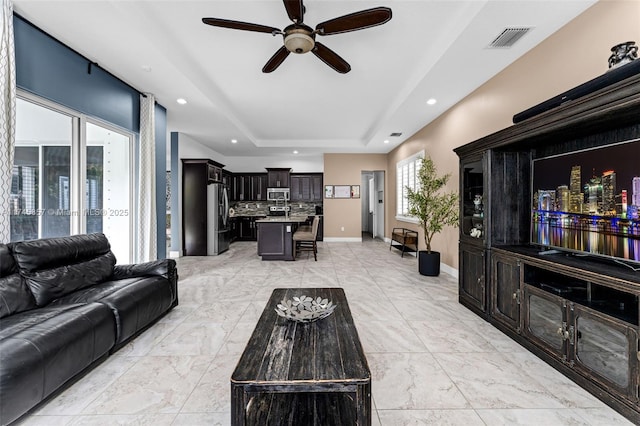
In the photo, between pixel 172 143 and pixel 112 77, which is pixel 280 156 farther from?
pixel 112 77

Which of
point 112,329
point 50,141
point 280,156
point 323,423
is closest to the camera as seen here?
point 323,423

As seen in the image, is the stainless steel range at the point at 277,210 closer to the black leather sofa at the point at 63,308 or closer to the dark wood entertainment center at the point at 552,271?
the black leather sofa at the point at 63,308

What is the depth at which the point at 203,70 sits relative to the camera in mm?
3713

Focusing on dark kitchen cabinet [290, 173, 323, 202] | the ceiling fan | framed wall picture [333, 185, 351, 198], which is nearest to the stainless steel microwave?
dark kitchen cabinet [290, 173, 323, 202]

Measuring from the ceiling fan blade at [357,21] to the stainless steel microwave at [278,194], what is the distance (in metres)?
6.73

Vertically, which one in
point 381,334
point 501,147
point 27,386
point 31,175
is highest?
point 501,147

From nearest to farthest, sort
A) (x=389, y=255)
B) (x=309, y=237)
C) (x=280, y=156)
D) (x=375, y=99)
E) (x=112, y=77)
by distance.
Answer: (x=112, y=77) → (x=375, y=99) → (x=309, y=237) → (x=389, y=255) → (x=280, y=156)

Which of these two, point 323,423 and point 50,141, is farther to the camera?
point 50,141

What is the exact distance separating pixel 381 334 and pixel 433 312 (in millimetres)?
886

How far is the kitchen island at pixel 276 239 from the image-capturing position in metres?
5.89

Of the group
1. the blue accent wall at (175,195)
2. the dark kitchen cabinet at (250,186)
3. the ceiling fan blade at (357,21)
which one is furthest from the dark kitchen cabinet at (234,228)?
the ceiling fan blade at (357,21)

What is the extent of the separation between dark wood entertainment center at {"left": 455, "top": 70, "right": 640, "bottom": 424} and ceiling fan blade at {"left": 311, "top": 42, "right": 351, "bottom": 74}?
168 centimetres

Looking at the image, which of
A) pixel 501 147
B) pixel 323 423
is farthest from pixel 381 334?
pixel 501 147

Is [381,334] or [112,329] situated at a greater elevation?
[112,329]
